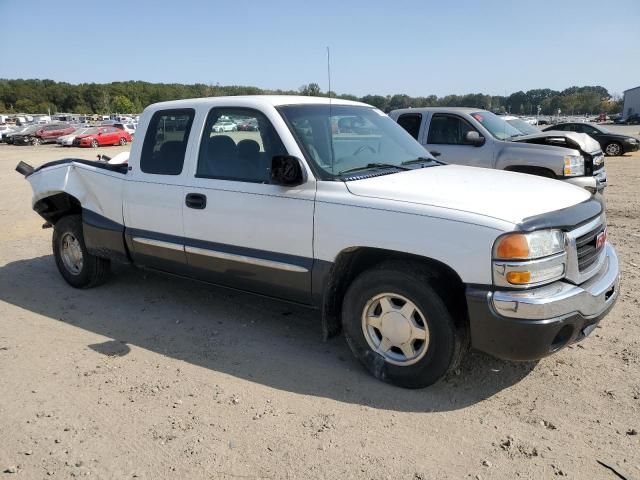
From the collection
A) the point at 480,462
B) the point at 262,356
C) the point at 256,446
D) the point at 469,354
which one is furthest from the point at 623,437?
the point at 262,356

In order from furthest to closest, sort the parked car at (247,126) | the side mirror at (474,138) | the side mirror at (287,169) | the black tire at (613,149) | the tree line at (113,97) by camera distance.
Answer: the tree line at (113,97) → the black tire at (613,149) → the side mirror at (474,138) → the parked car at (247,126) → the side mirror at (287,169)

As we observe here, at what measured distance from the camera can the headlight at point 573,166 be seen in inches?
320

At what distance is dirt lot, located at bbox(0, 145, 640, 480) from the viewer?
287cm

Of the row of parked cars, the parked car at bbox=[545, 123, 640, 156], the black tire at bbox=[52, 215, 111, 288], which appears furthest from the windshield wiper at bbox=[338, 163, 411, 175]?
the row of parked cars

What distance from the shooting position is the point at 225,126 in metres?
4.38

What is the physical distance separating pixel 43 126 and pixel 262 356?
46.2 meters

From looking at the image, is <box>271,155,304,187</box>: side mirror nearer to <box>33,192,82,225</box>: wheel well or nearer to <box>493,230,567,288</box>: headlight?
<box>493,230,567,288</box>: headlight

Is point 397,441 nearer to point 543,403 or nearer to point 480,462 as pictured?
point 480,462

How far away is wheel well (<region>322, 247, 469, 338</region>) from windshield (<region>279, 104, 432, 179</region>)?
612mm

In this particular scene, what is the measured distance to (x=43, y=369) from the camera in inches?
157

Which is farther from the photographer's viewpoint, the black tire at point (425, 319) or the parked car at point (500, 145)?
the parked car at point (500, 145)

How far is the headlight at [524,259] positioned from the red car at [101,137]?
38508mm

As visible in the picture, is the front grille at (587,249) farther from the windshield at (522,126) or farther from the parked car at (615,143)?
the parked car at (615,143)

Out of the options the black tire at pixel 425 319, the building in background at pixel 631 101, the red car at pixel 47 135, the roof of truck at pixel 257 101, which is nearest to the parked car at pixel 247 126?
the roof of truck at pixel 257 101
